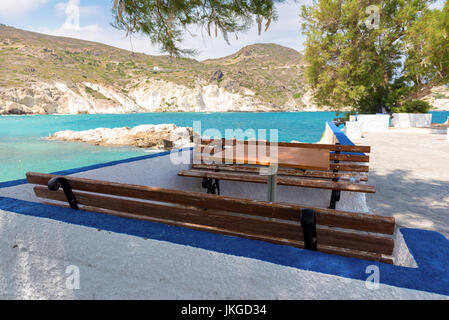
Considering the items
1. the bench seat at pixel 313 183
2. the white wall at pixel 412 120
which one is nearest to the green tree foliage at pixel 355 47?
the white wall at pixel 412 120

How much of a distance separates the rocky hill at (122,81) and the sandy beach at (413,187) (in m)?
68.8

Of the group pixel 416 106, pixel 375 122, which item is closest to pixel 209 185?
pixel 375 122

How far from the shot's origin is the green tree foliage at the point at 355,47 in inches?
745

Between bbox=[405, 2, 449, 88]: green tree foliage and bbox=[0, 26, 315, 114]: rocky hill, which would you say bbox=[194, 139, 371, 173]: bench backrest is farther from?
bbox=[0, 26, 315, 114]: rocky hill

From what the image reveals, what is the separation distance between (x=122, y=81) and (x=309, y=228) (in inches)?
5266

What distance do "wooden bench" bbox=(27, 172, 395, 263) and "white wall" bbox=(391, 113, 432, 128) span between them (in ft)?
70.8

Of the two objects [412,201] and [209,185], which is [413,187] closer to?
[412,201]

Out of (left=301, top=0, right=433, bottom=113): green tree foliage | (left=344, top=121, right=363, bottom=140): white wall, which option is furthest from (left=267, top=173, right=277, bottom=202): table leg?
(left=301, top=0, right=433, bottom=113): green tree foliage

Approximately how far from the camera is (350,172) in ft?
14.3

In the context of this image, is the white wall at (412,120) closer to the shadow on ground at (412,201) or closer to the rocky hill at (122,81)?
the shadow on ground at (412,201)

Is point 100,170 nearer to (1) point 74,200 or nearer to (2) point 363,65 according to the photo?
(1) point 74,200

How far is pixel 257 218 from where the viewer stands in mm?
1921

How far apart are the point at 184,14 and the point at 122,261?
4.60 m
